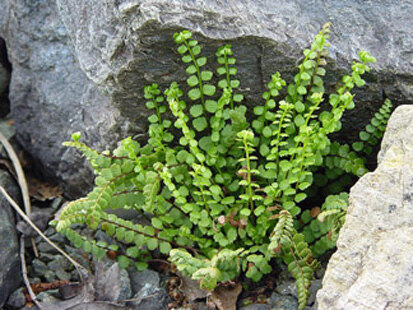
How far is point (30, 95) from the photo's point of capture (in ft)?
14.2

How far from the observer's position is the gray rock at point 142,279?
330cm

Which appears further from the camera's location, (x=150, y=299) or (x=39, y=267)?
(x=39, y=267)

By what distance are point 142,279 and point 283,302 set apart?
36.0 inches

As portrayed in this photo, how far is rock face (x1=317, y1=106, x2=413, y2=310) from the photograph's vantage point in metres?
2.10

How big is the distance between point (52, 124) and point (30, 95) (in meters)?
0.37

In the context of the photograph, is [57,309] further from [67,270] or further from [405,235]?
[405,235]

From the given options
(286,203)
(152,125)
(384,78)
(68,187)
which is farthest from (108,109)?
(384,78)

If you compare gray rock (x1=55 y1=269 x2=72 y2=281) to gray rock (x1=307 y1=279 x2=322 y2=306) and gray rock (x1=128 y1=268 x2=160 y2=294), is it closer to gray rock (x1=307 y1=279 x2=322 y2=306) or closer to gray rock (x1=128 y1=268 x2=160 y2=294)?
gray rock (x1=128 y1=268 x2=160 y2=294)

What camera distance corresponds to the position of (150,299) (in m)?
3.20

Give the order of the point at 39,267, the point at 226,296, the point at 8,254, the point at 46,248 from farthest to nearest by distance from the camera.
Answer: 1. the point at 46,248
2. the point at 39,267
3. the point at 8,254
4. the point at 226,296

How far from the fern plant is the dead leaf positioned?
0.22ft

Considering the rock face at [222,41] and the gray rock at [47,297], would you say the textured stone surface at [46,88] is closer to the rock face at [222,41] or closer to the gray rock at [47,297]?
the rock face at [222,41]

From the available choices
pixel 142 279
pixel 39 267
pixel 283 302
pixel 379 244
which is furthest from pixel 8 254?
pixel 379 244

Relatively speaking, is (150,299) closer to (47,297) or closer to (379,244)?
(47,297)
